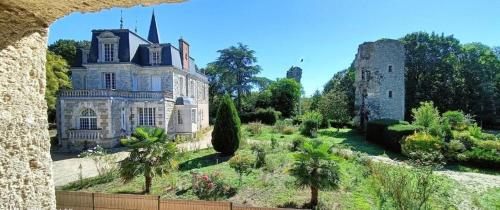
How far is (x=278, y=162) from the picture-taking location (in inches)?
539

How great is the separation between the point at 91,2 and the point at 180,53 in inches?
970

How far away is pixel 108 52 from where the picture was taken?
22.8 m

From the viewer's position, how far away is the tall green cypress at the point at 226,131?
50.6 ft

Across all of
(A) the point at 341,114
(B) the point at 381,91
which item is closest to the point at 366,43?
(B) the point at 381,91

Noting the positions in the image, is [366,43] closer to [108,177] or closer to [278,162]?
[278,162]

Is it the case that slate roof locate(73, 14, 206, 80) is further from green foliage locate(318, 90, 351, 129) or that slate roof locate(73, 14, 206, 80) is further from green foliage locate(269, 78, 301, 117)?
green foliage locate(269, 78, 301, 117)

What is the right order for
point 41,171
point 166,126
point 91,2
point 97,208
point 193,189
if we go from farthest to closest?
point 166,126 → point 193,189 → point 97,208 → point 41,171 → point 91,2

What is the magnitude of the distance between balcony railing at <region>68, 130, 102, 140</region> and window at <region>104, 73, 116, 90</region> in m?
3.68

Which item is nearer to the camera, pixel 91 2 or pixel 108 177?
pixel 91 2

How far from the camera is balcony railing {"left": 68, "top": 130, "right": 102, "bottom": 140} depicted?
20234mm

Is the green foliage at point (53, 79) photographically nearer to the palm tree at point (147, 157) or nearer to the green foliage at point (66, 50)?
the green foliage at point (66, 50)

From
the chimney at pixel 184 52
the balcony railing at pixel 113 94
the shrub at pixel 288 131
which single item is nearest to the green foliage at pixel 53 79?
the balcony railing at pixel 113 94

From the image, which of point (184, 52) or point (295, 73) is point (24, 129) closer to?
point (184, 52)

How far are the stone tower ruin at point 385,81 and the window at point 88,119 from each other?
788 inches
